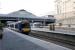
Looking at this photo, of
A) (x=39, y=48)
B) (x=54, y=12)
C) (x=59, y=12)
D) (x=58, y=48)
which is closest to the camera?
(x=58, y=48)

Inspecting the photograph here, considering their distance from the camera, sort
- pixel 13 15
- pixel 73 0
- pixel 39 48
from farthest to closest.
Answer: pixel 13 15
pixel 73 0
pixel 39 48

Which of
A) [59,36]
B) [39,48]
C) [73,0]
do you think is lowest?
[59,36]

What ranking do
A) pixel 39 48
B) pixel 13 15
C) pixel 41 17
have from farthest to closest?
1. pixel 13 15
2. pixel 41 17
3. pixel 39 48

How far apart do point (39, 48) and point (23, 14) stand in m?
125

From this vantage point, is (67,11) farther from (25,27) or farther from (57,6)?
(25,27)

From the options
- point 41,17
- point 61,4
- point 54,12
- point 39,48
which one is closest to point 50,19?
point 41,17

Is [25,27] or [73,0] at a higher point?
[73,0]

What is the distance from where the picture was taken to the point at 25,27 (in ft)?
96.5

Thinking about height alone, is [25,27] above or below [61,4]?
below

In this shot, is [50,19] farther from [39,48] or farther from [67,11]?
[39,48]

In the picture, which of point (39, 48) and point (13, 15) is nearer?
point (39, 48)

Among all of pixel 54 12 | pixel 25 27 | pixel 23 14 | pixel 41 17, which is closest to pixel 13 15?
pixel 23 14

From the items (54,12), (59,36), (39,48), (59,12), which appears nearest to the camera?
(39,48)

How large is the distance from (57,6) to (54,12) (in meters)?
4.35
